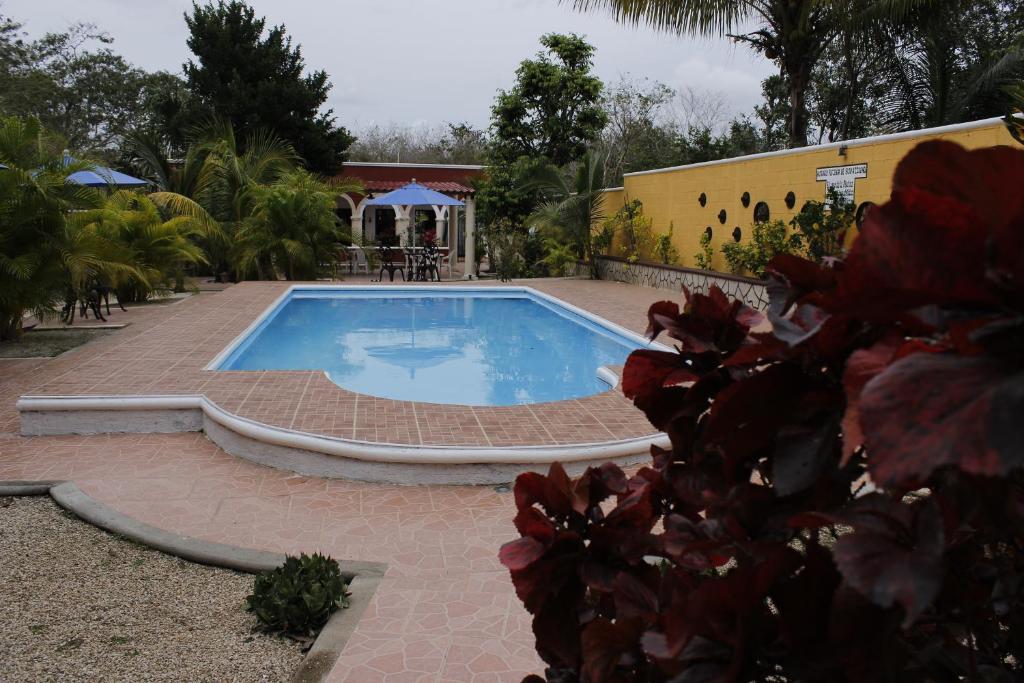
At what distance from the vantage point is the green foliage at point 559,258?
723 inches

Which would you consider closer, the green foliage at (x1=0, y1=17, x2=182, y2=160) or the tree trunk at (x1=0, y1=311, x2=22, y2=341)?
the tree trunk at (x1=0, y1=311, x2=22, y2=341)

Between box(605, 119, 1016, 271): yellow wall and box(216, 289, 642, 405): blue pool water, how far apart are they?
10.2 feet

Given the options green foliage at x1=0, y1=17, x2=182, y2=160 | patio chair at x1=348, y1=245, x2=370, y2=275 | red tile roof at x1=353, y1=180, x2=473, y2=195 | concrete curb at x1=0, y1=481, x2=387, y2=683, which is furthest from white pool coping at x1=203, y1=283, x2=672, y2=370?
green foliage at x1=0, y1=17, x2=182, y2=160

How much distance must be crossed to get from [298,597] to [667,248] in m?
13.4

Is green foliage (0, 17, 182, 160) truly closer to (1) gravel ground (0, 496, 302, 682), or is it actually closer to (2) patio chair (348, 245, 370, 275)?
(2) patio chair (348, 245, 370, 275)

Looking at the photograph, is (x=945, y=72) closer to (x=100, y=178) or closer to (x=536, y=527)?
(x=100, y=178)

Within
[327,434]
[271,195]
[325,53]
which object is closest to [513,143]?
[271,195]

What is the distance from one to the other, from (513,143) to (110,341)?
12991 millimetres

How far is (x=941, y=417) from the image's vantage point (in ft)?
1.67

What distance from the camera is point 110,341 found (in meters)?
9.40

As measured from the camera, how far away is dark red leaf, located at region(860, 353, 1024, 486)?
19.3 inches

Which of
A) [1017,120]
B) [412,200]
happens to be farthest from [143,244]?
[1017,120]

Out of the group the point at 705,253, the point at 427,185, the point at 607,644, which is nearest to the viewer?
the point at 607,644

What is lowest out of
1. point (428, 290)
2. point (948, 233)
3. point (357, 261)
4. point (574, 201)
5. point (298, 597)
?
point (298, 597)
